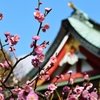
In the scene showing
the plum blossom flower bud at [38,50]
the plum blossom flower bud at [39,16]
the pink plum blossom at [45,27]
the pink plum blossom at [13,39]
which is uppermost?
the plum blossom flower bud at [39,16]

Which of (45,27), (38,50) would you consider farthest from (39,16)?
(38,50)

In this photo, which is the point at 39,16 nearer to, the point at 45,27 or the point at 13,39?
the point at 45,27

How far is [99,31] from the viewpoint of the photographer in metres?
9.91

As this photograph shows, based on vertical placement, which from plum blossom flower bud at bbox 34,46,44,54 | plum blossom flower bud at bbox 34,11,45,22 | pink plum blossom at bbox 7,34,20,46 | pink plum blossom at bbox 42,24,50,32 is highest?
plum blossom flower bud at bbox 34,11,45,22

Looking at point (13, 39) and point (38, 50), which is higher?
point (13, 39)

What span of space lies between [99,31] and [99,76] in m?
2.67

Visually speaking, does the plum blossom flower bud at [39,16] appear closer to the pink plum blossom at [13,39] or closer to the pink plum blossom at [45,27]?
the pink plum blossom at [45,27]

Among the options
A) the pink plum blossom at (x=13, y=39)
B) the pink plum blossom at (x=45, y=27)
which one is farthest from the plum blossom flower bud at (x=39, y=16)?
the pink plum blossom at (x=13, y=39)

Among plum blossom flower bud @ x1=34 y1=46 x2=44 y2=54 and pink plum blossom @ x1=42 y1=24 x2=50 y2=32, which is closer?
plum blossom flower bud @ x1=34 y1=46 x2=44 y2=54

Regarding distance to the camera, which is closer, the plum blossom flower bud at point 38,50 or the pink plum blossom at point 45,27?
the plum blossom flower bud at point 38,50

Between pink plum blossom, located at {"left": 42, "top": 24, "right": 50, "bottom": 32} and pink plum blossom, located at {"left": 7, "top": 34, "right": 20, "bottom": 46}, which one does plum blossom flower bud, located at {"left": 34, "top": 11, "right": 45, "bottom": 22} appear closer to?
pink plum blossom, located at {"left": 42, "top": 24, "right": 50, "bottom": 32}

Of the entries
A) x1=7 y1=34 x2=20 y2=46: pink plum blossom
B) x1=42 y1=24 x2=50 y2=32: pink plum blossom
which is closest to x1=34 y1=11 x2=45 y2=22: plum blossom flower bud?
x1=42 y1=24 x2=50 y2=32: pink plum blossom

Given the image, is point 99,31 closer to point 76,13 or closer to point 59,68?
point 76,13

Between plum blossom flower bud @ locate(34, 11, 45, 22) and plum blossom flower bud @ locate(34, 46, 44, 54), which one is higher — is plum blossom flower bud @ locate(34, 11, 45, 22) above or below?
above
